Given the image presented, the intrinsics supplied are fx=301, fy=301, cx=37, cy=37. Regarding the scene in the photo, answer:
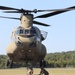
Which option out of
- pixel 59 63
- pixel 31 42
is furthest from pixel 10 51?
pixel 59 63

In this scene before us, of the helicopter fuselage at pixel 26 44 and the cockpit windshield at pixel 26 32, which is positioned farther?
the cockpit windshield at pixel 26 32

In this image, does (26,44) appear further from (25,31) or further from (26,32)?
(25,31)

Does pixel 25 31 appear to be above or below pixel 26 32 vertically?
above

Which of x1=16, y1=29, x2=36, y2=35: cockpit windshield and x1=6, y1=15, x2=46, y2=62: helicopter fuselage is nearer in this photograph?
x1=6, y1=15, x2=46, y2=62: helicopter fuselage

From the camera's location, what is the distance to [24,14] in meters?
26.7

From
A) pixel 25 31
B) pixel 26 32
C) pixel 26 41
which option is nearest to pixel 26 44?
pixel 26 41

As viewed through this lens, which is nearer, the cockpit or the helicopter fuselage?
the helicopter fuselage

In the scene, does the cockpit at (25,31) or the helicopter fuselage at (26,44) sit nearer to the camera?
the helicopter fuselage at (26,44)

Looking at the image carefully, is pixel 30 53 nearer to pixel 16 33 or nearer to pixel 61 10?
pixel 16 33

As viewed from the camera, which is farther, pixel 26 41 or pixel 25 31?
pixel 25 31

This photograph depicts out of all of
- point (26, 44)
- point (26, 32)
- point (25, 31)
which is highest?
point (25, 31)

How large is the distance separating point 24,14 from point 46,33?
353cm

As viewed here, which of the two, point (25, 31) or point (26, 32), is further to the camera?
point (25, 31)

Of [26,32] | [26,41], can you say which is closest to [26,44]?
[26,41]
